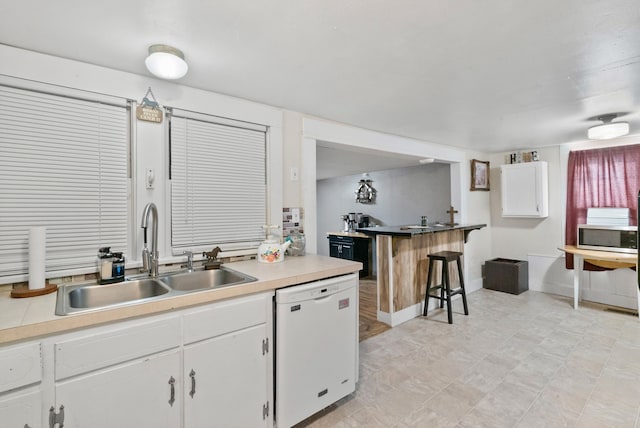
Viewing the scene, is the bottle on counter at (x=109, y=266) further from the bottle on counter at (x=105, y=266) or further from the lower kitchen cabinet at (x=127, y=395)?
the lower kitchen cabinet at (x=127, y=395)

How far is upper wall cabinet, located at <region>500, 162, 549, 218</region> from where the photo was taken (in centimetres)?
428

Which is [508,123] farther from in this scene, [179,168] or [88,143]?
[88,143]

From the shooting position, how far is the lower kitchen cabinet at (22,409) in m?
1.06

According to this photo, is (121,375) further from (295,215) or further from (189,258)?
(295,215)

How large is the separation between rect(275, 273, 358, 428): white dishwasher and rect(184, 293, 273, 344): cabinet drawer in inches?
3.7

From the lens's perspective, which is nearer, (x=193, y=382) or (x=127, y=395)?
(x=127, y=395)

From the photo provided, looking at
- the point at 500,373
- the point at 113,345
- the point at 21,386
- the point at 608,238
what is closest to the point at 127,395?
the point at 113,345

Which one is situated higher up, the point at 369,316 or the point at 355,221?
the point at 355,221

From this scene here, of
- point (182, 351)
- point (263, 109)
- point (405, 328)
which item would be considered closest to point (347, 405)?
point (182, 351)

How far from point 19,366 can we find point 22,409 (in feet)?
0.55

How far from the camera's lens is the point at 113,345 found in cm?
124

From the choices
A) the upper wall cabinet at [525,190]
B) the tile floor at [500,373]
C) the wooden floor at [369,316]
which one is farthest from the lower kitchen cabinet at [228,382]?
the upper wall cabinet at [525,190]

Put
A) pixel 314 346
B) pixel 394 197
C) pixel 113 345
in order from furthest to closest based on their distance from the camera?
pixel 394 197 → pixel 314 346 → pixel 113 345

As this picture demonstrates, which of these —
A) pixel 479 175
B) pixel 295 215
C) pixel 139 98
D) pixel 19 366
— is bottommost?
pixel 19 366
